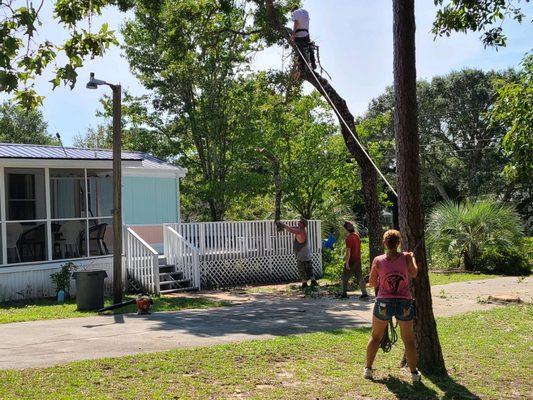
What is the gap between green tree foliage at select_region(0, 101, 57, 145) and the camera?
39562mm

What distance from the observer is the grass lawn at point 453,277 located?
17230 millimetres

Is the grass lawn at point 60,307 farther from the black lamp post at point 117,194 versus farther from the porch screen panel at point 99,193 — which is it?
the porch screen panel at point 99,193

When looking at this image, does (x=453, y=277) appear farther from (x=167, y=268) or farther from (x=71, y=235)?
(x=71, y=235)

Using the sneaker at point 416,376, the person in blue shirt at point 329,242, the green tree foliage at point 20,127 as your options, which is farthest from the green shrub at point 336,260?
the green tree foliage at point 20,127

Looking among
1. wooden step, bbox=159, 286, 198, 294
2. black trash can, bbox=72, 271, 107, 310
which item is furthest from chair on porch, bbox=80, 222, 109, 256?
black trash can, bbox=72, 271, 107, 310

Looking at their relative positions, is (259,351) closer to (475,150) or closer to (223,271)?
(223,271)

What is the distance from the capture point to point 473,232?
20.0 meters

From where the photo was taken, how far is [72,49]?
6570 millimetres

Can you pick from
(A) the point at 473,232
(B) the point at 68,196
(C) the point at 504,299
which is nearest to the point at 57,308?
(B) the point at 68,196

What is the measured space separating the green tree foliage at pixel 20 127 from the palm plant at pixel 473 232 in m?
28.0

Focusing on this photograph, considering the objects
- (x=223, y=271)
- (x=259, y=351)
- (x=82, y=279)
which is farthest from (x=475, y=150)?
(x=259, y=351)

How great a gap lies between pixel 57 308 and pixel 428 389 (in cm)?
856

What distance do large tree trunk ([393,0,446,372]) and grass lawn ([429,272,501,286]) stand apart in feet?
32.4

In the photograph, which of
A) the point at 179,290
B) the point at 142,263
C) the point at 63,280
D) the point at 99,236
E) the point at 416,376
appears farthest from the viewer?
the point at 99,236
